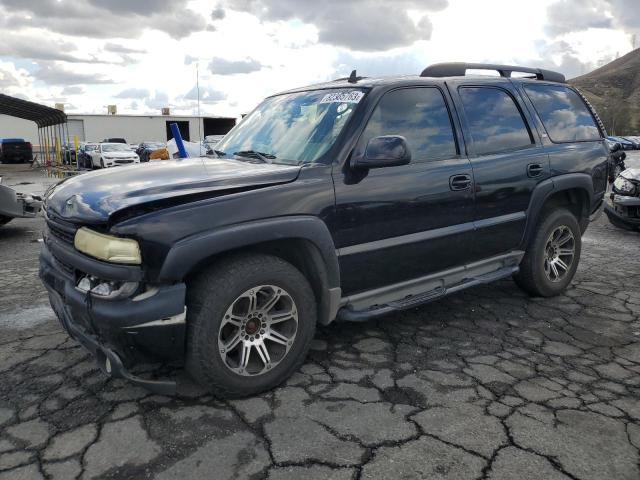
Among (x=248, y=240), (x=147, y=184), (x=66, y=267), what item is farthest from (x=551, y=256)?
(x=66, y=267)

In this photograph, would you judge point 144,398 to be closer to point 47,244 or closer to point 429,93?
point 47,244

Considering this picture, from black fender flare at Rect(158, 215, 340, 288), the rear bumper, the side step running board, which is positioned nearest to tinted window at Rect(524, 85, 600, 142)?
the side step running board

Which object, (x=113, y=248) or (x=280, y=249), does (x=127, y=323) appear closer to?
(x=113, y=248)

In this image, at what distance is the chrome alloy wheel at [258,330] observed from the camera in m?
2.88

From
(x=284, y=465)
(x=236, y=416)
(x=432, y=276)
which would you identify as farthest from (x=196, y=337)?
(x=432, y=276)

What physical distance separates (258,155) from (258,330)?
1.24m

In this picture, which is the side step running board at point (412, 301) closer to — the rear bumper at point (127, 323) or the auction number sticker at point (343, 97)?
the rear bumper at point (127, 323)

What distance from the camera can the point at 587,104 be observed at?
4.89 metres

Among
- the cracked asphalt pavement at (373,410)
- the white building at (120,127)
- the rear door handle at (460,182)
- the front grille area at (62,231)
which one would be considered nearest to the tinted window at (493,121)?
the rear door handle at (460,182)

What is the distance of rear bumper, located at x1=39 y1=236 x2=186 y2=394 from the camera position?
2.57m

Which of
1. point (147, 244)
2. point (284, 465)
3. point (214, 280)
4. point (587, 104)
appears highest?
point (587, 104)

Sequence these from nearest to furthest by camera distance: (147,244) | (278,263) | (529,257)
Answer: (147,244) → (278,263) → (529,257)

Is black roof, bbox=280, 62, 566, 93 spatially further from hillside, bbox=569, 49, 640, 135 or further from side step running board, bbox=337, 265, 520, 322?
hillside, bbox=569, 49, 640, 135

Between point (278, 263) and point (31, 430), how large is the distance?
1.50 metres
